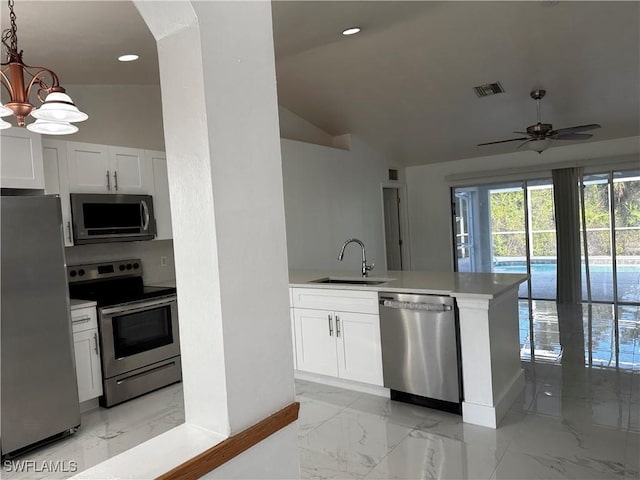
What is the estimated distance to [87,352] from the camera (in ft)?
10.9

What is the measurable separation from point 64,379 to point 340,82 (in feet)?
13.3

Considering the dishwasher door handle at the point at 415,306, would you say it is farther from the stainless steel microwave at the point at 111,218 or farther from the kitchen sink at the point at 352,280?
the stainless steel microwave at the point at 111,218

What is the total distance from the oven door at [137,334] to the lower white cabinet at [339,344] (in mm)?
1112

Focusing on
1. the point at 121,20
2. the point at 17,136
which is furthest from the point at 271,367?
the point at 17,136

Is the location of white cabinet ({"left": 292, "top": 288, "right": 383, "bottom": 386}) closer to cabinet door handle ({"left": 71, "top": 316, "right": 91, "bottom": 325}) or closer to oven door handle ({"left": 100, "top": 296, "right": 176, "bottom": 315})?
oven door handle ({"left": 100, "top": 296, "right": 176, "bottom": 315})

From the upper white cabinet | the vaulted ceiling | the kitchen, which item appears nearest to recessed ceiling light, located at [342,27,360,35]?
the vaulted ceiling

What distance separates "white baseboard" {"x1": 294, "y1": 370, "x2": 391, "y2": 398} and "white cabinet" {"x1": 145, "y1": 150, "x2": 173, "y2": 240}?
1815 mm

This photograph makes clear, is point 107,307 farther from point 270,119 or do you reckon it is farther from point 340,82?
point 340,82

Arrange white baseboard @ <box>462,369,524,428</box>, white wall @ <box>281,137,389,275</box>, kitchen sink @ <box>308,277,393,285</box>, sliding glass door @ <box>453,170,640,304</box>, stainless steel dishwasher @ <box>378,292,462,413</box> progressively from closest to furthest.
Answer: white baseboard @ <box>462,369,524,428</box> < stainless steel dishwasher @ <box>378,292,462,413</box> < kitchen sink @ <box>308,277,393,285</box> < white wall @ <box>281,137,389,275</box> < sliding glass door @ <box>453,170,640,304</box>

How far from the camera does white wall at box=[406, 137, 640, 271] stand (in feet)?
22.2

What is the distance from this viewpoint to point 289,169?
5.46 metres

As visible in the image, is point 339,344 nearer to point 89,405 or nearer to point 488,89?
point 89,405

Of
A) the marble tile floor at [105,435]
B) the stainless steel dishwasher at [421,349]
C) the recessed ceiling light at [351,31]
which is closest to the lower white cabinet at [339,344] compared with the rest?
the stainless steel dishwasher at [421,349]

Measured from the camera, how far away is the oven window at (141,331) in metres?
3.49
